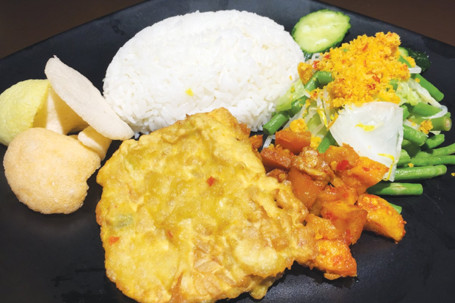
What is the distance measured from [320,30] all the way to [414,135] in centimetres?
201

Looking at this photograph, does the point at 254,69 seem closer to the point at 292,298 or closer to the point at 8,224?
the point at 292,298

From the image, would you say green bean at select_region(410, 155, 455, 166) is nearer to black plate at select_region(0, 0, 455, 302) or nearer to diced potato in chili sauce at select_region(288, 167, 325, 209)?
black plate at select_region(0, 0, 455, 302)

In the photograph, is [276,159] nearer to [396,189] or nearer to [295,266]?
[295,266]

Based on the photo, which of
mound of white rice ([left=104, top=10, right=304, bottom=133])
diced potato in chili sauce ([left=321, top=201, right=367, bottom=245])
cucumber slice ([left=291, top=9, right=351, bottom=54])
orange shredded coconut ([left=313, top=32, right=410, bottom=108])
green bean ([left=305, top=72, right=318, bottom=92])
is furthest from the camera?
cucumber slice ([left=291, top=9, right=351, bottom=54])

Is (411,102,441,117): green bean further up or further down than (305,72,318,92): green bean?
further down

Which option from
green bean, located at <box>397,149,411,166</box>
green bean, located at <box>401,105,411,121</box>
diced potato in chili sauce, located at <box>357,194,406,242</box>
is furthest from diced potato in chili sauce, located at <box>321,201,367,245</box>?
green bean, located at <box>401,105,411,121</box>

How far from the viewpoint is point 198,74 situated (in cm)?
424

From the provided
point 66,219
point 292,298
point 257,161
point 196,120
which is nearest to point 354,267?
point 292,298

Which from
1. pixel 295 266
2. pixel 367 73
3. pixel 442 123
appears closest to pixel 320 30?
pixel 367 73

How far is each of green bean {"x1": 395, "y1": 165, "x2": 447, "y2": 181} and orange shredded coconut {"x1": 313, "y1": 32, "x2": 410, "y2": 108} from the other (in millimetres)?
652

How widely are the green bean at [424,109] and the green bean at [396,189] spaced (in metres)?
0.73

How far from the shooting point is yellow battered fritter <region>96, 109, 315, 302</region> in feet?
8.95

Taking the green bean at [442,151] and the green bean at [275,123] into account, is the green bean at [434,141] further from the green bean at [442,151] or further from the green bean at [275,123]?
the green bean at [275,123]

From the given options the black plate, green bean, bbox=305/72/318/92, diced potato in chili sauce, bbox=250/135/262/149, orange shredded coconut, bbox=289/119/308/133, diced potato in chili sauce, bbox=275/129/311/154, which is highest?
green bean, bbox=305/72/318/92
